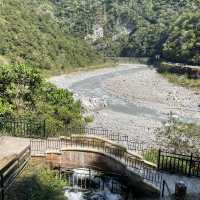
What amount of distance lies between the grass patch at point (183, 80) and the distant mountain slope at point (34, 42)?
2340 centimetres

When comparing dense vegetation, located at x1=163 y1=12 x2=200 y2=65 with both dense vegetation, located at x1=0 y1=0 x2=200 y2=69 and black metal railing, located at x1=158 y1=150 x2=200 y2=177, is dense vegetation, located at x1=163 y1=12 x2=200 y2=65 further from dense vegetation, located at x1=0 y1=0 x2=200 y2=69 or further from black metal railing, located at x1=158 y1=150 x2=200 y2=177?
black metal railing, located at x1=158 y1=150 x2=200 y2=177

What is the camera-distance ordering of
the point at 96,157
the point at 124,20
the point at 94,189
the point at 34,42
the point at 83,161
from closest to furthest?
the point at 94,189 → the point at 96,157 → the point at 83,161 → the point at 34,42 → the point at 124,20

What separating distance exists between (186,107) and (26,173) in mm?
33937

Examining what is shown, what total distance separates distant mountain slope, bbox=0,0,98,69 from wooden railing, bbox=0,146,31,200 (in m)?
39.8

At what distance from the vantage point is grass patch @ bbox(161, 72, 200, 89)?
217 ft

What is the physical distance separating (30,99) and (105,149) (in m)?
9.33

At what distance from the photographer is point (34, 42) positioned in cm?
7788

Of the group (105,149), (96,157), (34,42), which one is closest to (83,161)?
(96,157)

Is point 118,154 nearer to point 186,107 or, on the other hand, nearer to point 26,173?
point 26,173

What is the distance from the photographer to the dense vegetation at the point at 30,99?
26812 mm

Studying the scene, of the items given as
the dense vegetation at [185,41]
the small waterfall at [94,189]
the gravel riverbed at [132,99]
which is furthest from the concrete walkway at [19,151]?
the dense vegetation at [185,41]

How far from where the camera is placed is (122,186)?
19.6 meters

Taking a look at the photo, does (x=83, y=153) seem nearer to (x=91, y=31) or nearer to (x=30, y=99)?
(x=30, y=99)

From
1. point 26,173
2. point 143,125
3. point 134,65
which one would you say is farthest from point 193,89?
Answer: point 26,173
